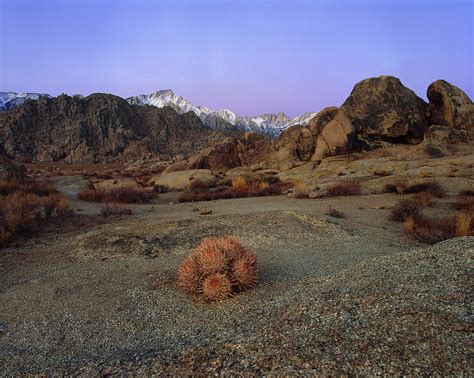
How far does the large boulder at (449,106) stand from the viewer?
24.7 meters

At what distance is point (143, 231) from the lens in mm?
9297

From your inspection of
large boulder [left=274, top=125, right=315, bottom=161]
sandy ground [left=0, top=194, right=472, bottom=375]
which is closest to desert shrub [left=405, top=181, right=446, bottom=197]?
sandy ground [left=0, top=194, right=472, bottom=375]

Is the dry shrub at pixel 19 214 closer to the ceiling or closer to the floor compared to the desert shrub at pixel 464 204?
closer to the ceiling

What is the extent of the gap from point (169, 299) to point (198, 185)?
16853mm

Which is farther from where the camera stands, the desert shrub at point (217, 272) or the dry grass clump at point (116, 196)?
the dry grass clump at point (116, 196)

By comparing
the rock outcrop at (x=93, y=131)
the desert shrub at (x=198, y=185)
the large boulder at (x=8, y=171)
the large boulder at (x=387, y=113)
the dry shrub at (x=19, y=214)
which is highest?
the rock outcrop at (x=93, y=131)

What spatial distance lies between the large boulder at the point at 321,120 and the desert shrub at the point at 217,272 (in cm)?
2262

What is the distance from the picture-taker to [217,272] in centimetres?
543

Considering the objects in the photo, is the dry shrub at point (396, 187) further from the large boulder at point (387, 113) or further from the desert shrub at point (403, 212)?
the large boulder at point (387, 113)

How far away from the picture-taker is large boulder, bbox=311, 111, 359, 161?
80.7 ft

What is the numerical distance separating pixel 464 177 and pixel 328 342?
1700 centimetres

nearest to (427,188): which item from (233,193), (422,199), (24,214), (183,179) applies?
(422,199)

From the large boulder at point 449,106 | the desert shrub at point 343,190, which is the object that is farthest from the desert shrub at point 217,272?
the large boulder at point 449,106

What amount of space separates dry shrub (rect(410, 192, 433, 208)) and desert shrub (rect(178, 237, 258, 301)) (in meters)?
9.60
